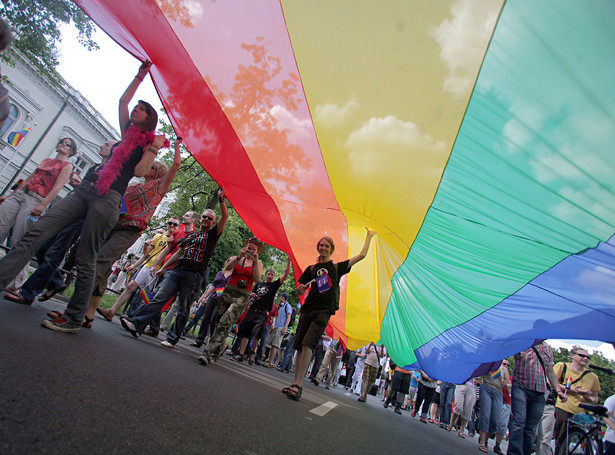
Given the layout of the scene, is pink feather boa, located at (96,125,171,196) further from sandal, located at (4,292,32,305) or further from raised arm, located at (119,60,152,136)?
sandal, located at (4,292,32,305)

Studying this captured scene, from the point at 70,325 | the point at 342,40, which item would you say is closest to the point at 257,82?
the point at 342,40

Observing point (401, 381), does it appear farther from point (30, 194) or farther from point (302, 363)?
point (30, 194)

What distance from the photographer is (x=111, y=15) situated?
3100 mm

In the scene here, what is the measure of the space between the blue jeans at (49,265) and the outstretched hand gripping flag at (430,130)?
1.69 meters

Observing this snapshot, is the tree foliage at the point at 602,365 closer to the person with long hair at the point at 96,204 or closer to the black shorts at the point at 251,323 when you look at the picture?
the black shorts at the point at 251,323

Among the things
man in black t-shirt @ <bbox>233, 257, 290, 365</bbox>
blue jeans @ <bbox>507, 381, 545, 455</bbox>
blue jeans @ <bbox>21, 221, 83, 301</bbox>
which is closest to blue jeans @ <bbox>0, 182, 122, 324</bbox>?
blue jeans @ <bbox>21, 221, 83, 301</bbox>

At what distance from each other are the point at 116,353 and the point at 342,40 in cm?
298

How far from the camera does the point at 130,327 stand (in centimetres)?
405

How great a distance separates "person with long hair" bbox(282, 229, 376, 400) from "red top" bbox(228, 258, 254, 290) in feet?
3.80

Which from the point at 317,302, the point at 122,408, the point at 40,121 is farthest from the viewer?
the point at 40,121

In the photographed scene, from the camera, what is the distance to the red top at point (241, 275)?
4.99 meters

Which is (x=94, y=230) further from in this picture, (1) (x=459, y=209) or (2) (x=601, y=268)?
(2) (x=601, y=268)

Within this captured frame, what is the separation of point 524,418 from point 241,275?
454 cm

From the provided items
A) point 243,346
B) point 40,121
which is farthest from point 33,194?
point 40,121
